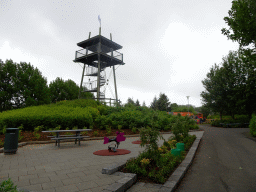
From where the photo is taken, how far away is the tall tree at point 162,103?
154 feet

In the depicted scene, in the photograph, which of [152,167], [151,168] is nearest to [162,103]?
[152,167]

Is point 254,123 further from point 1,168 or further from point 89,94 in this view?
point 89,94

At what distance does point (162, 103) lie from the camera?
4703cm

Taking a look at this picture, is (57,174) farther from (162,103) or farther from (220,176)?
(162,103)

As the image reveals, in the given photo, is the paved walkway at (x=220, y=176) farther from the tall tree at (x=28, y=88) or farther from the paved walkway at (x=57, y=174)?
the tall tree at (x=28, y=88)

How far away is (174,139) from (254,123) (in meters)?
8.69

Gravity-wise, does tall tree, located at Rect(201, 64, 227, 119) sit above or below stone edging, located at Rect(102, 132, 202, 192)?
above

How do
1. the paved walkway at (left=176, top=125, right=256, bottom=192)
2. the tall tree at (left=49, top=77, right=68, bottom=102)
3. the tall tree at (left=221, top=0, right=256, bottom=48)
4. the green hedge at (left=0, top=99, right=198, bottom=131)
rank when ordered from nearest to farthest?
the paved walkway at (left=176, top=125, right=256, bottom=192), the tall tree at (left=221, top=0, right=256, bottom=48), the green hedge at (left=0, top=99, right=198, bottom=131), the tall tree at (left=49, top=77, right=68, bottom=102)

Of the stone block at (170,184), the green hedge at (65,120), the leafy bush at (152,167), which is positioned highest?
the green hedge at (65,120)

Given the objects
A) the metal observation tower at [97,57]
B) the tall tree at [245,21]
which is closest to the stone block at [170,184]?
the tall tree at [245,21]

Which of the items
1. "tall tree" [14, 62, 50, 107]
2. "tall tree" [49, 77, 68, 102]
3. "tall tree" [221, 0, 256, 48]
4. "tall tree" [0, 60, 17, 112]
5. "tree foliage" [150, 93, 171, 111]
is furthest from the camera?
"tree foliage" [150, 93, 171, 111]

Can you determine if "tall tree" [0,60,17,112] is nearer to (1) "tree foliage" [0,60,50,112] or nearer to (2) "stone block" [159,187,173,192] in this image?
(1) "tree foliage" [0,60,50,112]

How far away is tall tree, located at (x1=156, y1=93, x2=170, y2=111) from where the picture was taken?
46.8 metres

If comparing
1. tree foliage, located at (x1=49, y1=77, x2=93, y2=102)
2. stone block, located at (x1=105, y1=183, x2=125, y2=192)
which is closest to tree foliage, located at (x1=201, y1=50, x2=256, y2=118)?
stone block, located at (x1=105, y1=183, x2=125, y2=192)
